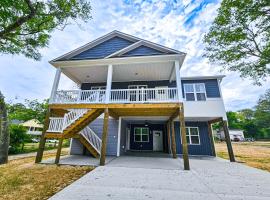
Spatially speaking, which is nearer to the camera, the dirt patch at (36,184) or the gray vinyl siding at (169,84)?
the dirt patch at (36,184)

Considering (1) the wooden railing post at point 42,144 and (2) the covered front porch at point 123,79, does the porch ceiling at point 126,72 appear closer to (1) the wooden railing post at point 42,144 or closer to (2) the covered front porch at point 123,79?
(2) the covered front porch at point 123,79

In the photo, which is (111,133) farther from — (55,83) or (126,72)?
(55,83)

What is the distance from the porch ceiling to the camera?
384 inches

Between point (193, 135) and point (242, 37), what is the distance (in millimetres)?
8724

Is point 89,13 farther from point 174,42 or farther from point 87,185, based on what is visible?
point 87,185

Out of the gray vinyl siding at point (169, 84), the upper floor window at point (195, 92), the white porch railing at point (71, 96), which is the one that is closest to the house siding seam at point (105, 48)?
the white porch railing at point (71, 96)

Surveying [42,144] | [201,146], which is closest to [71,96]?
[42,144]

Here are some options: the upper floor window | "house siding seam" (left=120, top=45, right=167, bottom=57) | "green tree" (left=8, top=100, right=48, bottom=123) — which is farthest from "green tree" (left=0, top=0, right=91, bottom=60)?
"green tree" (left=8, top=100, right=48, bottom=123)

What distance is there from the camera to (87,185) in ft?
14.6

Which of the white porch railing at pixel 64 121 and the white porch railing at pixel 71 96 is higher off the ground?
the white porch railing at pixel 71 96

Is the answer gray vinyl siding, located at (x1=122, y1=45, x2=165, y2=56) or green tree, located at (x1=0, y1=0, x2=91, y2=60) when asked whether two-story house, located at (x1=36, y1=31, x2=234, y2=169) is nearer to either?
gray vinyl siding, located at (x1=122, y1=45, x2=165, y2=56)

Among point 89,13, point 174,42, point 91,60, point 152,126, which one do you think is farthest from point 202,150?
point 89,13

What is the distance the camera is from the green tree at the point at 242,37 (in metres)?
8.88

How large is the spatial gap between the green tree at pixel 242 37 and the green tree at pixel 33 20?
388 inches
